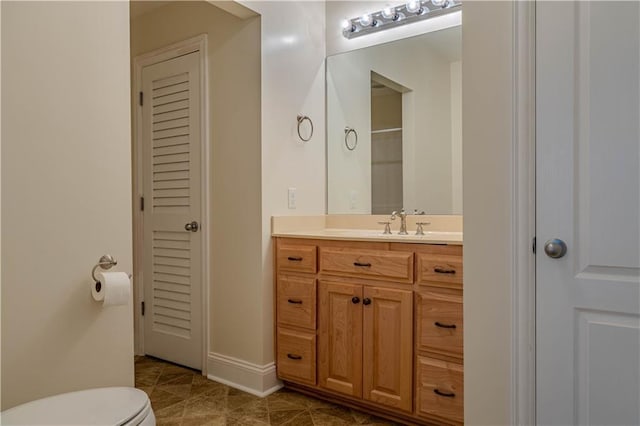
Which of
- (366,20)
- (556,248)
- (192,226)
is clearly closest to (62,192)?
(192,226)

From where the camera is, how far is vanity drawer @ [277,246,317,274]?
2488mm

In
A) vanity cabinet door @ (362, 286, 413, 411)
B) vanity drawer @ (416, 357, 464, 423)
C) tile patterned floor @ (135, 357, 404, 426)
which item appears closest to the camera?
vanity drawer @ (416, 357, 464, 423)

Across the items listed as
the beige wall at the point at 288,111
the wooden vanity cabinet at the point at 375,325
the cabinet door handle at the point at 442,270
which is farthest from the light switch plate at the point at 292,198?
the cabinet door handle at the point at 442,270

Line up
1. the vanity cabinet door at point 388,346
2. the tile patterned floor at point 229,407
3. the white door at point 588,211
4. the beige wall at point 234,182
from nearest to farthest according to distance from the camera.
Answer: the white door at point 588,211 < the vanity cabinet door at point 388,346 < the tile patterned floor at point 229,407 < the beige wall at point 234,182

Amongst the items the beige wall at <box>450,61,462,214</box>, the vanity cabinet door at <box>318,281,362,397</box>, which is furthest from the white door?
Result: the beige wall at <box>450,61,462,214</box>

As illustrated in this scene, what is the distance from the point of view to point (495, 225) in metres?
1.52

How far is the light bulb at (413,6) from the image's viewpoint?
2.72 meters

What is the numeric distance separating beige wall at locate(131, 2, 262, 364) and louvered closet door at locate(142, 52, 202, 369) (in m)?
0.16

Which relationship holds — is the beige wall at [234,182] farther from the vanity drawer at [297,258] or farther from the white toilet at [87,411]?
the white toilet at [87,411]

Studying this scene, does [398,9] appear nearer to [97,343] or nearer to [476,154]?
[476,154]

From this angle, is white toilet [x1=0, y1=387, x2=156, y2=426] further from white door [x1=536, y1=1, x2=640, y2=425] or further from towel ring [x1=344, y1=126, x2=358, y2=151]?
towel ring [x1=344, y1=126, x2=358, y2=151]

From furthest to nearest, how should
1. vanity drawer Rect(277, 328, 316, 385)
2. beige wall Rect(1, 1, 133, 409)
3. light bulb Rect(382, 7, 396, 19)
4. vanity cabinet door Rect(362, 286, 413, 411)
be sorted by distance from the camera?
light bulb Rect(382, 7, 396, 19) < vanity drawer Rect(277, 328, 316, 385) < vanity cabinet door Rect(362, 286, 413, 411) < beige wall Rect(1, 1, 133, 409)

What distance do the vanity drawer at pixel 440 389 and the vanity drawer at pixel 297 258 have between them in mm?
766

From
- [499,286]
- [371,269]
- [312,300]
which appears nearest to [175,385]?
[312,300]
